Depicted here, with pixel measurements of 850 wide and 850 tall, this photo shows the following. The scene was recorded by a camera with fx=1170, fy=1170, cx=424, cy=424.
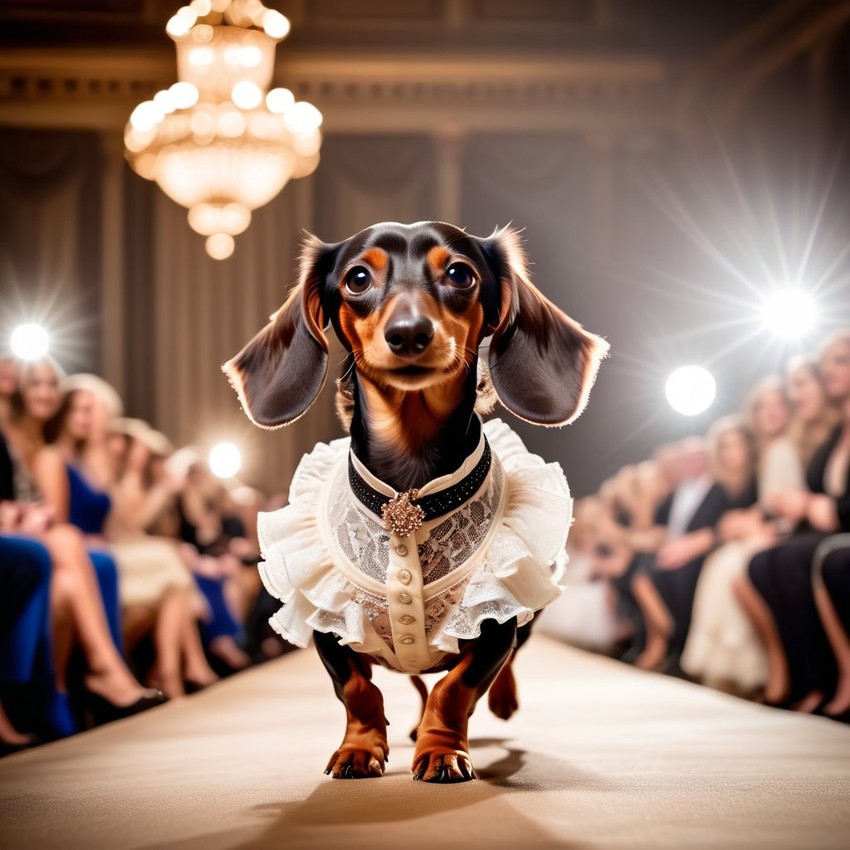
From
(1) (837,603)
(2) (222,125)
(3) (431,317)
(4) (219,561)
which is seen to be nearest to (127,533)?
(4) (219,561)

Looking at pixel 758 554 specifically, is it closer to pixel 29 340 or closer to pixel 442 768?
pixel 442 768

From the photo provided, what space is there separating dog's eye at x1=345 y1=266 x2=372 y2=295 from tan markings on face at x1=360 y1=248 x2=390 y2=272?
0.01 m

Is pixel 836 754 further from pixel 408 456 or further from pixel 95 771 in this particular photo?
pixel 95 771

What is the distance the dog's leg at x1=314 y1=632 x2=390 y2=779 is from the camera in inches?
76.7

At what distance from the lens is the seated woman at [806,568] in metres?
3.43

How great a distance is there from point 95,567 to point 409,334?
1978 millimetres

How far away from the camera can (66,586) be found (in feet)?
10.6

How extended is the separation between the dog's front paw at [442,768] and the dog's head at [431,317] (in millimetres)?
595

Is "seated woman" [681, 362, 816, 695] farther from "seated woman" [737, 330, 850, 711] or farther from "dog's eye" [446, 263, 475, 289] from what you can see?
"dog's eye" [446, 263, 475, 289]

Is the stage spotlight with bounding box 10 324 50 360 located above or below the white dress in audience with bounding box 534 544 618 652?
above

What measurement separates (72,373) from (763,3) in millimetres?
5915

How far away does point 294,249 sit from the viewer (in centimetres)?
966

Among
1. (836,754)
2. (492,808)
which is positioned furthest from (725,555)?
(492,808)

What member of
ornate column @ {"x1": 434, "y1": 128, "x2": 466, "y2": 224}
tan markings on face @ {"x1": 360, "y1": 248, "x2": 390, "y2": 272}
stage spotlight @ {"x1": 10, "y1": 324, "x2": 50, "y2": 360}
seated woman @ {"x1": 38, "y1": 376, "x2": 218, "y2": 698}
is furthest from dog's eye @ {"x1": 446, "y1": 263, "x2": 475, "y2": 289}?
ornate column @ {"x1": 434, "y1": 128, "x2": 466, "y2": 224}
